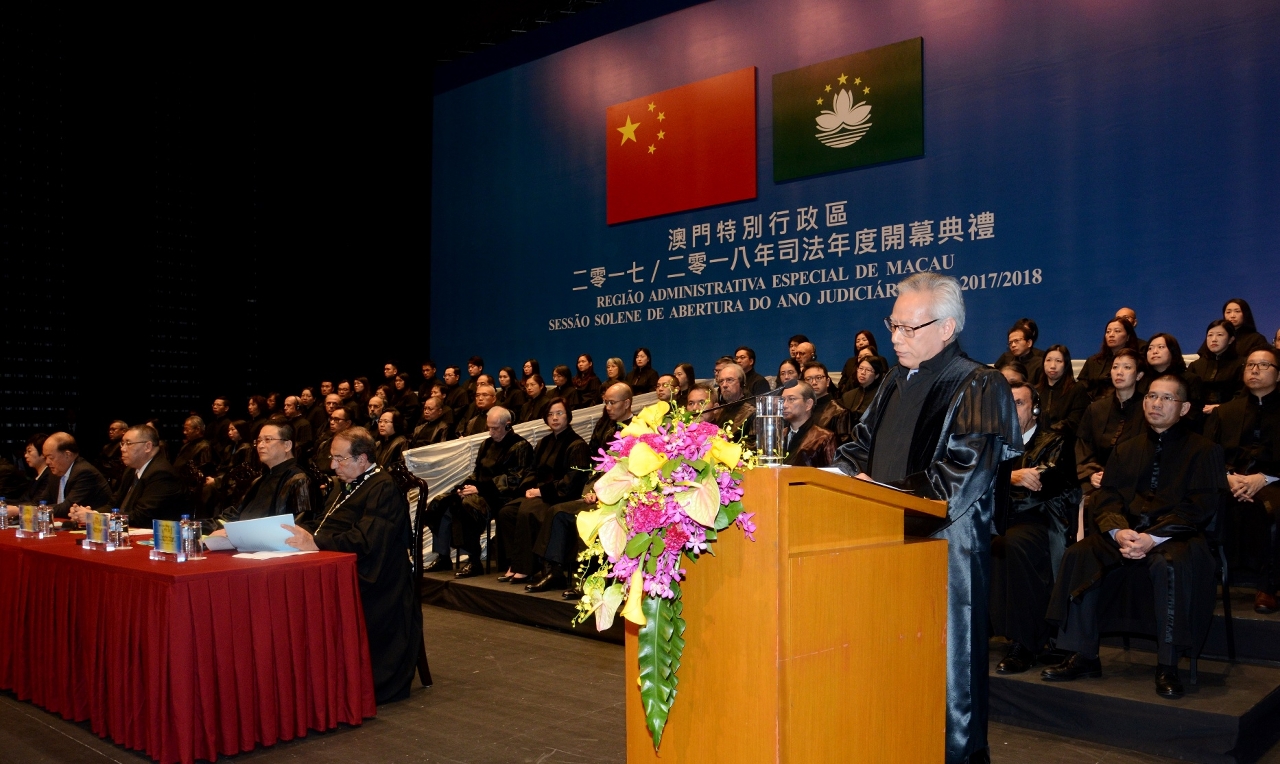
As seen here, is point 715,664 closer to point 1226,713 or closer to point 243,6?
point 1226,713

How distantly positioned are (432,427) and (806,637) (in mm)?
7761

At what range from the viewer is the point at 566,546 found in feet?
19.5

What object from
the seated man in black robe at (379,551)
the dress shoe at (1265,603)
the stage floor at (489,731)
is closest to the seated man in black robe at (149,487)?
the stage floor at (489,731)

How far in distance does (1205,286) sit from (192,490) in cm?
856

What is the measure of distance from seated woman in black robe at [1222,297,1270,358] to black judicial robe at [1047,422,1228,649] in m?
2.51

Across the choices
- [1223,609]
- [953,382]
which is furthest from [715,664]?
[1223,609]

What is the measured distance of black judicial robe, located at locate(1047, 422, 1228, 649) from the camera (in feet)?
11.8

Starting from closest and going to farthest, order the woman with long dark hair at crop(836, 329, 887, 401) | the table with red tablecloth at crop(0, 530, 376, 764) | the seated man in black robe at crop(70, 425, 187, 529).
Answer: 1. the table with red tablecloth at crop(0, 530, 376, 764)
2. the seated man in black robe at crop(70, 425, 187, 529)
3. the woman with long dark hair at crop(836, 329, 887, 401)

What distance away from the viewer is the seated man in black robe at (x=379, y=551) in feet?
13.4

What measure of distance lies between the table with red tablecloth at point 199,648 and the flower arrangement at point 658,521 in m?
2.10

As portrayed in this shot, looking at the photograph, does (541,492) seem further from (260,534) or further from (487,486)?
(260,534)

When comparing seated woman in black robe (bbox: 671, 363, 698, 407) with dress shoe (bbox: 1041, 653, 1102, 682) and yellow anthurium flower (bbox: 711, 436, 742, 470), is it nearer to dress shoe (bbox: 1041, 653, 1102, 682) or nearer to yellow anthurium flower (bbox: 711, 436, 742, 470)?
dress shoe (bbox: 1041, 653, 1102, 682)

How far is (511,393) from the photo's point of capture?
9742 millimetres

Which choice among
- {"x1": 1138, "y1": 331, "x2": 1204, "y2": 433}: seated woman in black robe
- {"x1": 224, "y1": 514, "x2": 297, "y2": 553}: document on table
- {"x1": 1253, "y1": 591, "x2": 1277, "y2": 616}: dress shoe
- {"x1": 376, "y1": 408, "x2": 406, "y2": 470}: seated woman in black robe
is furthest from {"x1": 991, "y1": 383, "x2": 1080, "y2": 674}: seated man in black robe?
{"x1": 376, "y1": 408, "x2": 406, "y2": 470}: seated woman in black robe
